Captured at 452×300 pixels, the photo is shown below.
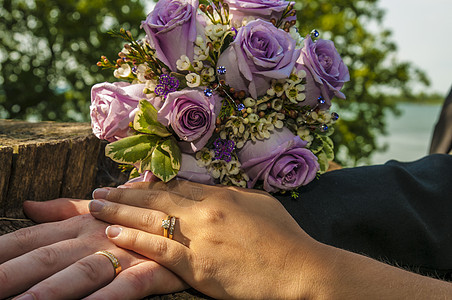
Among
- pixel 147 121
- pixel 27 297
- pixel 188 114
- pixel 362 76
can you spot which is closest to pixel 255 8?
pixel 188 114

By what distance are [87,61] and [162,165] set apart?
430 cm

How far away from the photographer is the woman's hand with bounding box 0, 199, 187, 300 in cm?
126

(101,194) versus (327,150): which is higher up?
(327,150)

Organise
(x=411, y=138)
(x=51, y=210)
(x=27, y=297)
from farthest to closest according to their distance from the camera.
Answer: (x=411, y=138) → (x=51, y=210) → (x=27, y=297)

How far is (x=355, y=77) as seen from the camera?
18.0ft

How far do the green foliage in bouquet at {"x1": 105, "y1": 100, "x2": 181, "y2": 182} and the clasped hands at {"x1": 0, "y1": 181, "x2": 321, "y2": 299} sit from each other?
109mm

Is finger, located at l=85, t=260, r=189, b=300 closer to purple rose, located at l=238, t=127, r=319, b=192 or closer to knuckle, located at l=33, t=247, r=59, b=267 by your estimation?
knuckle, located at l=33, t=247, r=59, b=267

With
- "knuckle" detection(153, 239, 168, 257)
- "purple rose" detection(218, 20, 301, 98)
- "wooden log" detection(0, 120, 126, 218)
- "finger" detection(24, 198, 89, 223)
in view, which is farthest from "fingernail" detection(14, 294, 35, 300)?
"purple rose" detection(218, 20, 301, 98)

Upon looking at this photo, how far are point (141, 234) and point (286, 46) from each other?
94 centimetres

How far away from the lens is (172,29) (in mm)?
1576

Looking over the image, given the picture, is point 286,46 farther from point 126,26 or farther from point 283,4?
point 126,26

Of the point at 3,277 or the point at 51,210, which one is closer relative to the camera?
the point at 3,277

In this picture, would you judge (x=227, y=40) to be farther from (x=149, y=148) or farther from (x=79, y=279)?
(x=79, y=279)

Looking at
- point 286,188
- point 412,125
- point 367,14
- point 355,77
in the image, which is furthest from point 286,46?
point 412,125
